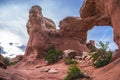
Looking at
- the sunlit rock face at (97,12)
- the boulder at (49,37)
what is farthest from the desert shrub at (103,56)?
the boulder at (49,37)

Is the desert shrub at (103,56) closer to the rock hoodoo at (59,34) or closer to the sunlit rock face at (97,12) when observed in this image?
the sunlit rock face at (97,12)

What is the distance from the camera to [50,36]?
36.0 m

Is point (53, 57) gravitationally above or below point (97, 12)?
below

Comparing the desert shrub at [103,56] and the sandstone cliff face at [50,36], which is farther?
the sandstone cliff face at [50,36]

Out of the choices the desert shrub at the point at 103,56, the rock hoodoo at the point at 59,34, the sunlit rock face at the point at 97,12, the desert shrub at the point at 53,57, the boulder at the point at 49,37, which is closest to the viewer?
the desert shrub at the point at 103,56

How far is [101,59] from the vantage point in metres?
19.4

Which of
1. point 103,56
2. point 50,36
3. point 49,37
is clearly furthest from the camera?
point 50,36

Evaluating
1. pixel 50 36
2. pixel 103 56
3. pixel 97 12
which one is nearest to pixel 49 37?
pixel 50 36

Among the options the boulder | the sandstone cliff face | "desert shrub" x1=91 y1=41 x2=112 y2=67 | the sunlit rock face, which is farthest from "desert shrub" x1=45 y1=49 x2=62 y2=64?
"desert shrub" x1=91 y1=41 x2=112 y2=67

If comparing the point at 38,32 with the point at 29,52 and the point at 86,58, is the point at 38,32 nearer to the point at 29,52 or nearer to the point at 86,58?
the point at 29,52

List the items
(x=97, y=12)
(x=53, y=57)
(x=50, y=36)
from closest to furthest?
1. (x=53, y=57)
2. (x=97, y=12)
3. (x=50, y=36)

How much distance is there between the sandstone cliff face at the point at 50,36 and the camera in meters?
34.5

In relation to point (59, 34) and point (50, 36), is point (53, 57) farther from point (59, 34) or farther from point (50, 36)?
point (59, 34)

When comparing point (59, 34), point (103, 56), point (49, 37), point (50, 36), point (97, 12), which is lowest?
point (103, 56)
